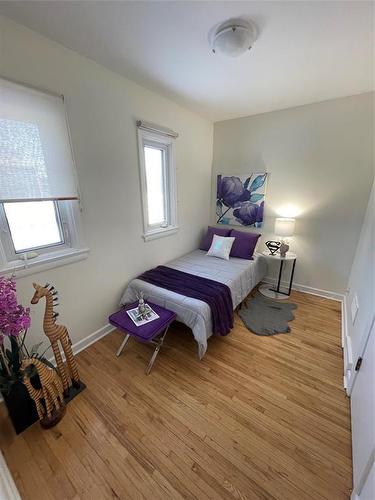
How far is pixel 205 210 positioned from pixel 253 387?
2622 mm

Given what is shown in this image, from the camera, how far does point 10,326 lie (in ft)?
3.60

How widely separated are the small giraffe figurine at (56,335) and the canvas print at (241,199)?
2.70 meters

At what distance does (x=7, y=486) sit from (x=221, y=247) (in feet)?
8.79

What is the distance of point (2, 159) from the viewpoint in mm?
1318

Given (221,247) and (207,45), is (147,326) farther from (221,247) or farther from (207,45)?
(207,45)

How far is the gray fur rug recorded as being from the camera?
7.34ft

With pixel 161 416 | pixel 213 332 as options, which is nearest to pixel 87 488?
pixel 161 416

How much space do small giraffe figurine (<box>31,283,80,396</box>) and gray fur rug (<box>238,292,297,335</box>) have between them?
5.66ft

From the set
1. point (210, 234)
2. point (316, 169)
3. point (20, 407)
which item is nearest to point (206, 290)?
point (210, 234)

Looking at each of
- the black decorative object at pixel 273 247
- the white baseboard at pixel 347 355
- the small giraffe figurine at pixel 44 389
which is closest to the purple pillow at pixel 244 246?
the black decorative object at pixel 273 247

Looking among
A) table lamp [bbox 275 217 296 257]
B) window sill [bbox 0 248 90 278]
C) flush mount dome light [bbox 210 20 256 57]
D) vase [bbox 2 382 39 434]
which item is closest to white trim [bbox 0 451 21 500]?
vase [bbox 2 382 39 434]

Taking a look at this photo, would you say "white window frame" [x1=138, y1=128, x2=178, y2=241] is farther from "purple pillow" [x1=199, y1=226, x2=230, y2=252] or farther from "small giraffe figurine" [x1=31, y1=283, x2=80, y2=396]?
"small giraffe figurine" [x1=31, y1=283, x2=80, y2=396]

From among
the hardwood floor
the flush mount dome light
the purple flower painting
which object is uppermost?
the flush mount dome light

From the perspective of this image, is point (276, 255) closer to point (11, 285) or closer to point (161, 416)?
point (161, 416)
